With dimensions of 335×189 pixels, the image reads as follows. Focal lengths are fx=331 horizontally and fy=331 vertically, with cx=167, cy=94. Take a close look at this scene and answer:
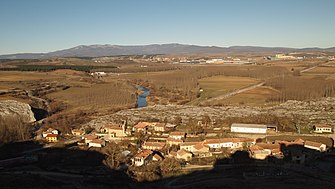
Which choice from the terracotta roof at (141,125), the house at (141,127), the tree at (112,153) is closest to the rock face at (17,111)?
the terracotta roof at (141,125)

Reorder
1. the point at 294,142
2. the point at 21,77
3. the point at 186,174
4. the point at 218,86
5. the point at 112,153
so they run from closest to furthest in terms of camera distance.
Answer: the point at 186,174 → the point at 112,153 → the point at 294,142 → the point at 218,86 → the point at 21,77

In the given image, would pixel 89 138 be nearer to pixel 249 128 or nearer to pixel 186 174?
pixel 186 174

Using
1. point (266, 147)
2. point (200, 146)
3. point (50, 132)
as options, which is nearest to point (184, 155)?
point (200, 146)

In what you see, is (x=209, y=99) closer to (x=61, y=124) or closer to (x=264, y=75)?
(x=61, y=124)

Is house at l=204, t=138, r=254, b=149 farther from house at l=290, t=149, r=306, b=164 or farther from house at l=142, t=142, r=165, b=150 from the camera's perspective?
house at l=290, t=149, r=306, b=164

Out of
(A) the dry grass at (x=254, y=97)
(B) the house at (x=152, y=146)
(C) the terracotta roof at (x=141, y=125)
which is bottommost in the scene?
(B) the house at (x=152, y=146)

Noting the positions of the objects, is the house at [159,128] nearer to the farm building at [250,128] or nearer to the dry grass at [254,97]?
the farm building at [250,128]

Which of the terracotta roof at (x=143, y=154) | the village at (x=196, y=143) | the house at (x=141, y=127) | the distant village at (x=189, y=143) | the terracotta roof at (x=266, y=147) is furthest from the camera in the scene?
the house at (x=141, y=127)
